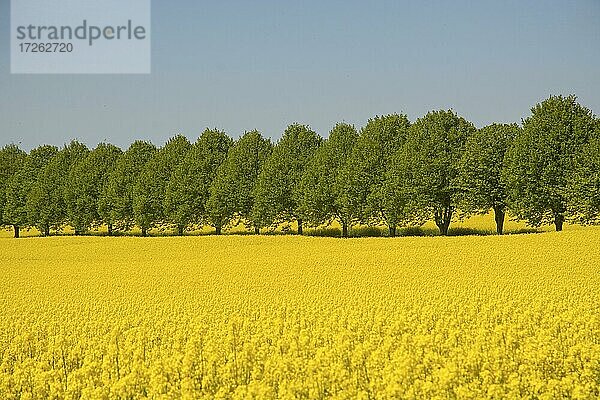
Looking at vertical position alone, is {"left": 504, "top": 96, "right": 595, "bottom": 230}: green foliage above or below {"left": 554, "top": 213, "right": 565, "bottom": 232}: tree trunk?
above

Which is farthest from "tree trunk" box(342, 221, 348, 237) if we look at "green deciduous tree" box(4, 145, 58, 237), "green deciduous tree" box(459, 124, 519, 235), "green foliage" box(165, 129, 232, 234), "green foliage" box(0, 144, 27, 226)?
"green foliage" box(0, 144, 27, 226)

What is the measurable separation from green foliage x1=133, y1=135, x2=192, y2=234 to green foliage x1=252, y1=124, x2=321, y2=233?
31.1 feet

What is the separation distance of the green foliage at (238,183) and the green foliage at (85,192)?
11.5 meters

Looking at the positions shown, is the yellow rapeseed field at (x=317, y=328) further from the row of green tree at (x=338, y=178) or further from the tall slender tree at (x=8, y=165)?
the tall slender tree at (x=8, y=165)

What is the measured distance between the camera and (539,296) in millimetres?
18391

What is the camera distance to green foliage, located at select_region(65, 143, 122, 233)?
64.2 m

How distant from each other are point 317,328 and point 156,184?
165ft

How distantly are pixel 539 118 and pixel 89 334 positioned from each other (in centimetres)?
3978

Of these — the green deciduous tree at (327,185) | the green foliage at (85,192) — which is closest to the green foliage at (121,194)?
the green foliage at (85,192)

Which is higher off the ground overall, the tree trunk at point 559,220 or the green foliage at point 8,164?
the green foliage at point 8,164

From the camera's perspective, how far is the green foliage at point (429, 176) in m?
50.2

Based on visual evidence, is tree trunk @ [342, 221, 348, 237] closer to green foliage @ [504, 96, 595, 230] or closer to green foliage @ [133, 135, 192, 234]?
green foliage @ [504, 96, 595, 230]

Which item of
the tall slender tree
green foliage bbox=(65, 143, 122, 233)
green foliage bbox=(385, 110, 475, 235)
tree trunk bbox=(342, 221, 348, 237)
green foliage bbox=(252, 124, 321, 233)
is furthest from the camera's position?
the tall slender tree

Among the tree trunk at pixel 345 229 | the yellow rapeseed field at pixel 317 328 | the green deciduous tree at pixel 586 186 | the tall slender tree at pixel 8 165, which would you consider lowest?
the yellow rapeseed field at pixel 317 328
